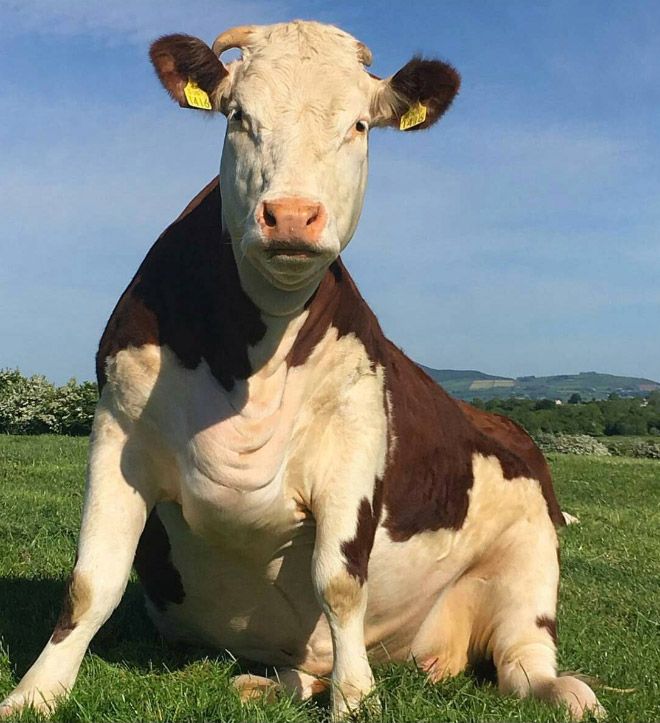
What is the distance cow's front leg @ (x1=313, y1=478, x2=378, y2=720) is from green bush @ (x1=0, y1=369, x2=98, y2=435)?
2525 cm

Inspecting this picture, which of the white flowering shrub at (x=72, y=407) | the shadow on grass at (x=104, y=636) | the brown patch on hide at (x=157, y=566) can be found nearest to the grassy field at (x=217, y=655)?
the shadow on grass at (x=104, y=636)

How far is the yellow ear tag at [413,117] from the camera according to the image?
4738 millimetres

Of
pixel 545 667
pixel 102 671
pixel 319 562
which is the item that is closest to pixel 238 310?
pixel 319 562

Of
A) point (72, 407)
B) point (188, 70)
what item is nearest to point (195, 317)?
point (188, 70)

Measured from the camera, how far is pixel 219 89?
4457mm

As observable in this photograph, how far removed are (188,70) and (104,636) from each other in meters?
2.93

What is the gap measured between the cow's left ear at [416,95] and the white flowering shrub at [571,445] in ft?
94.5

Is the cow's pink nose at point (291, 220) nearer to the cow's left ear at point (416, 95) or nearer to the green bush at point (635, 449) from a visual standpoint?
the cow's left ear at point (416, 95)

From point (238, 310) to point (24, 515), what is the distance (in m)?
5.90

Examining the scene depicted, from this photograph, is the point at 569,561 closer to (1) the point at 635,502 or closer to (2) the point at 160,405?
(2) the point at 160,405

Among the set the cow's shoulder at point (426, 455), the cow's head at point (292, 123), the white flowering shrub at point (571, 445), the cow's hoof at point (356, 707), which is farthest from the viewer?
the white flowering shrub at point (571, 445)

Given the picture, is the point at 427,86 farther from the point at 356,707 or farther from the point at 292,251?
the point at 356,707

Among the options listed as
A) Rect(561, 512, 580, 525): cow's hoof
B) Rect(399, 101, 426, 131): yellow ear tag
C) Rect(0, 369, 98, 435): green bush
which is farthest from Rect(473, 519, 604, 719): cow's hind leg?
Rect(0, 369, 98, 435): green bush

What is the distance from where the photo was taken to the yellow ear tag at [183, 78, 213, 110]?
176 inches
